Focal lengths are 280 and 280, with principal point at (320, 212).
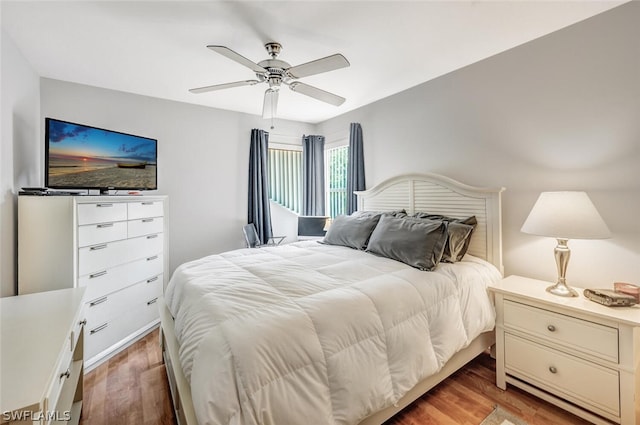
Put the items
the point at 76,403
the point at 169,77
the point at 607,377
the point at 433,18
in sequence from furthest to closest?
the point at 169,77, the point at 433,18, the point at 76,403, the point at 607,377

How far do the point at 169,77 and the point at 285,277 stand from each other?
7.77ft

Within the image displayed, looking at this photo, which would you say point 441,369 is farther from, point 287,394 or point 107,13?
point 107,13

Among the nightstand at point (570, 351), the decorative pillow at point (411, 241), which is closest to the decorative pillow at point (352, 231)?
the decorative pillow at point (411, 241)

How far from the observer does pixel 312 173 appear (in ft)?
14.3

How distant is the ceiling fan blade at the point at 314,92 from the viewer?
2.20 meters

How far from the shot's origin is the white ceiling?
1.77 meters

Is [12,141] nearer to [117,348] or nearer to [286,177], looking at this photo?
[117,348]

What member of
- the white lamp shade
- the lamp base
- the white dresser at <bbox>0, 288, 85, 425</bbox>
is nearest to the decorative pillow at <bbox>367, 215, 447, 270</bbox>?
the white lamp shade

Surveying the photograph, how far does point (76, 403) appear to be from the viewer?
173cm

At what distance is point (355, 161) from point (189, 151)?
215 centimetres

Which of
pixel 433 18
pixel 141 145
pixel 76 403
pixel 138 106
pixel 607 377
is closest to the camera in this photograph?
pixel 607 377

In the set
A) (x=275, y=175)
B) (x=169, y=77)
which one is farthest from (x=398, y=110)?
(x=169, y=77)

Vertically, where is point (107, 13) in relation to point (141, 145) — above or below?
above

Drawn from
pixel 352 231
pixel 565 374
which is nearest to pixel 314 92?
pixel 352 231
